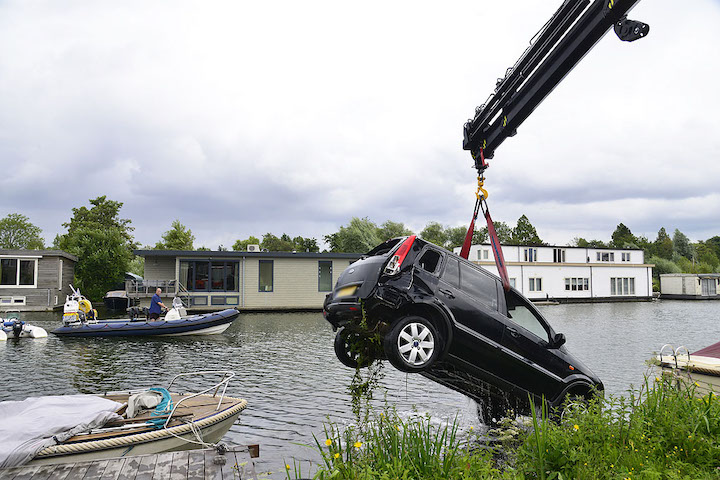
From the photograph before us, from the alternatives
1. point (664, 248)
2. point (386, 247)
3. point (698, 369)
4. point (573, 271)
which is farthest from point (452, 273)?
point (664, 248)

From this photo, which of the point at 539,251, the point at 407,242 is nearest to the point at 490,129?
the point at 407,242

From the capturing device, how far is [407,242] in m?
5.83

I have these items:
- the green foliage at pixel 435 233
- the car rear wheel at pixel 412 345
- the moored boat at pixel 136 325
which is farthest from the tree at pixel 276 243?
the car rear wheel at pixel 412 345

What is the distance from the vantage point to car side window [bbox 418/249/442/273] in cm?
588

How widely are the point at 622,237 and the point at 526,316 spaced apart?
9148 centimetres

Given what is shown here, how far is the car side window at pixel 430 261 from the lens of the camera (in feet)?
19.3

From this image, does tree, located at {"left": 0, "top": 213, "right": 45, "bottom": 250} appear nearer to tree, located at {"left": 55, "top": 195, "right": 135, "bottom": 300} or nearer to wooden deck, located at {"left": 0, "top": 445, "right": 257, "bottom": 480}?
tree, located at {"left": 55, "top": 195, "right": 135, "bottom": 300}

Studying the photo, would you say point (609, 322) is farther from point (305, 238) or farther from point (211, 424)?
point (305, 238)

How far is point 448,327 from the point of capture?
5625mm

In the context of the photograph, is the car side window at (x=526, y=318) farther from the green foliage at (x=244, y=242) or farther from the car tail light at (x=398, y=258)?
the green foliage at (x=244, y=242)

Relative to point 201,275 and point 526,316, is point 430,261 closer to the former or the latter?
point 526,316

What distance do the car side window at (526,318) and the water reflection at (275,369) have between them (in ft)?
6.05

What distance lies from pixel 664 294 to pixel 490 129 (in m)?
64.6

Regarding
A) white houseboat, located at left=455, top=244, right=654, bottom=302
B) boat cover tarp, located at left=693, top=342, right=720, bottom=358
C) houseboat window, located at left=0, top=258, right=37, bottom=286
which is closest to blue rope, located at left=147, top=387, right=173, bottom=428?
boat cover tarp, located at left=693, top=342, right=720, bottom=358
